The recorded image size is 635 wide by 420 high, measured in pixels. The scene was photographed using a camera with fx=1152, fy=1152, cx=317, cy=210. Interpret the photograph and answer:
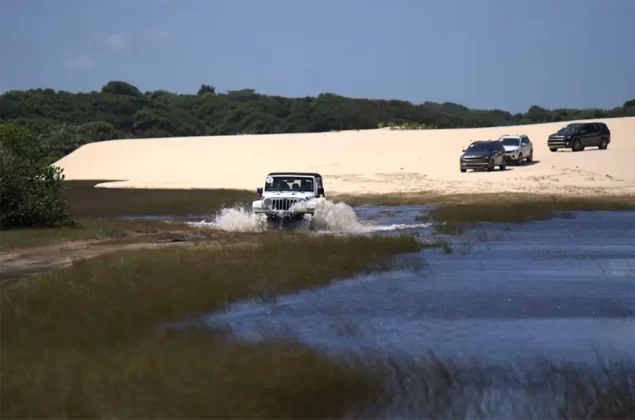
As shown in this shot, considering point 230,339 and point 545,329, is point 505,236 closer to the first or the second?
point 545,329

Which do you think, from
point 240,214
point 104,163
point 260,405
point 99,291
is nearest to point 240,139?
point 104,163

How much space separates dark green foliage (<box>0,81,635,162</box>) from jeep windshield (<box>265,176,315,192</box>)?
211ft

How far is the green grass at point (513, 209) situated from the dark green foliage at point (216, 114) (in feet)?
179

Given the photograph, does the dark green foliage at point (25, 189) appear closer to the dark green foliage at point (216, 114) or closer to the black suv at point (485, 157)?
the black suv at point (485, 157)

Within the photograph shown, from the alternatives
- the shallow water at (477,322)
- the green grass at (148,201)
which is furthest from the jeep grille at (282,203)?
the green grass at (148,201)

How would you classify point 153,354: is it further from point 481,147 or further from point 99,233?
point 481,147

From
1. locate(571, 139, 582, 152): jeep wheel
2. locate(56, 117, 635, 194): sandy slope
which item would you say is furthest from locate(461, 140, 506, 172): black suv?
locate(571, 139, 582, 152): jeep wheel

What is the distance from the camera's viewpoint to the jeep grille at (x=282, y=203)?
1077 inches

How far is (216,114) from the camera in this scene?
12044cm

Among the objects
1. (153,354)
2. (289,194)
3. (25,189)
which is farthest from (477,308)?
(25,189)

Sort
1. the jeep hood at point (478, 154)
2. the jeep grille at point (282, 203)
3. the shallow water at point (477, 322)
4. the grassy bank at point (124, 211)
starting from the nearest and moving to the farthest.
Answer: the shallow water at point (477, 322) → the grassy bank at point (124, 211) → the jeep grille at point (282, 203) → the jeep hood at point (478, 154)

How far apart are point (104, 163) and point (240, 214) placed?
4359 cm

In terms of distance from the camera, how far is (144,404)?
966 centimetres

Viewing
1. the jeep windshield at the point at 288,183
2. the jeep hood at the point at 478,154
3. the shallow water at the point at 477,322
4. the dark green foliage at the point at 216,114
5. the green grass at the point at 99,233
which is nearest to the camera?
the shallow water at the point at 477,322
